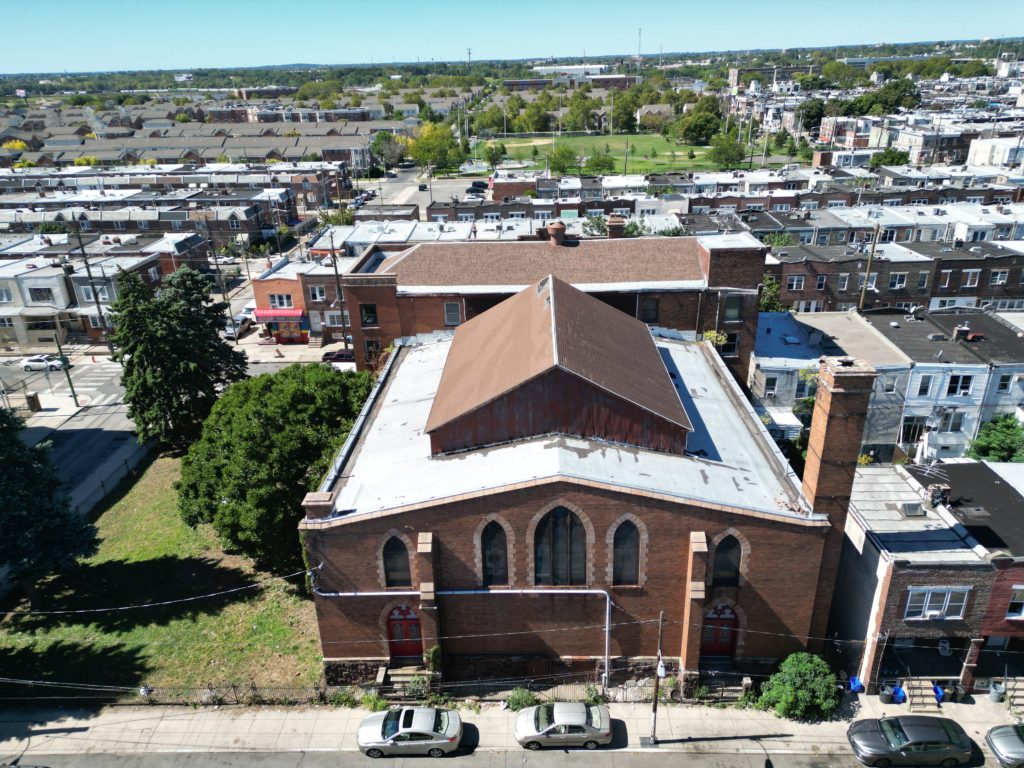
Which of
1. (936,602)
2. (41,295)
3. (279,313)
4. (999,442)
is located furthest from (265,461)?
(41,295)

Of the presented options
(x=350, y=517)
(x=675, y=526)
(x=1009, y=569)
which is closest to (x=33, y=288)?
(x=350, y=517)

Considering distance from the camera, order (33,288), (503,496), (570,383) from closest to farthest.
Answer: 1. (503,496)
2. (570,383)
3. (33,288)

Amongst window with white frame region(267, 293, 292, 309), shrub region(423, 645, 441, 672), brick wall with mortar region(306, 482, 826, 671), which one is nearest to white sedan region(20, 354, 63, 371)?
window with white frame region(267, 293, 292, 309)

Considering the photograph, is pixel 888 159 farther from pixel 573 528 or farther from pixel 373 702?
pixel 373 702

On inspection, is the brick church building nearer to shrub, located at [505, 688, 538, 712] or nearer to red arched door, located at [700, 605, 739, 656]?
red arched door, located at [700, 605, 739, 656]

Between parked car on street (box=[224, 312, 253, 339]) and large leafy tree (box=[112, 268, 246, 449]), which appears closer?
large leafy tree (box=[112, 268, 246, 449])

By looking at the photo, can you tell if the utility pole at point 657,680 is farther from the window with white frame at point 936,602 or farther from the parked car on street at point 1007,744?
the parked car on street at point 1007,744

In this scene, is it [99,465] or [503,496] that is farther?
[99,465]

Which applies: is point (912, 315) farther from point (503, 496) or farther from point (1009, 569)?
point (503, 496)
